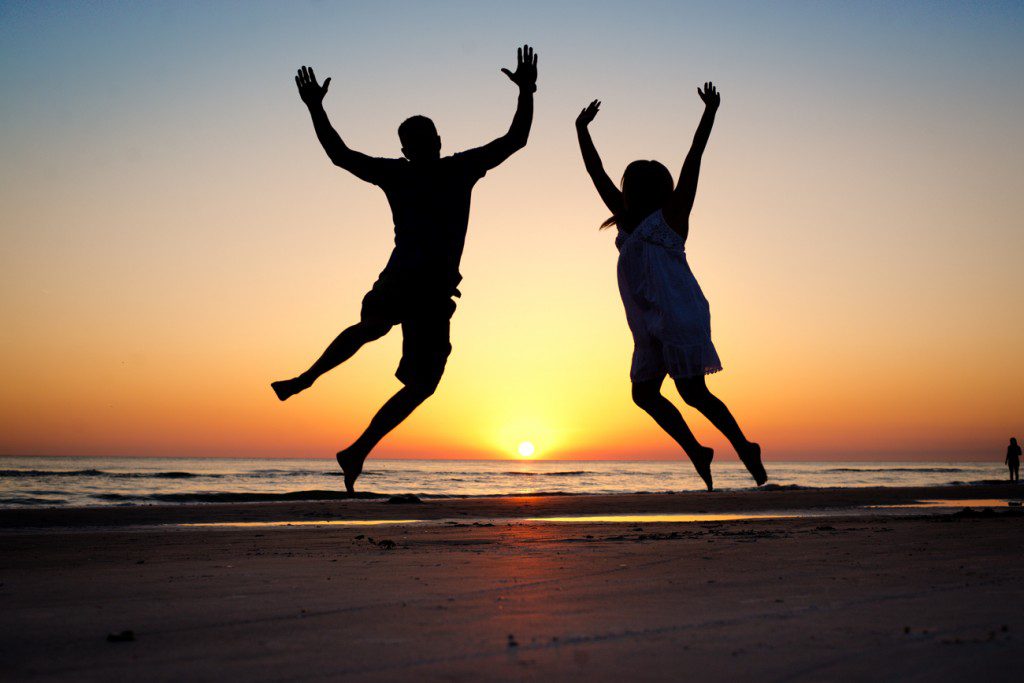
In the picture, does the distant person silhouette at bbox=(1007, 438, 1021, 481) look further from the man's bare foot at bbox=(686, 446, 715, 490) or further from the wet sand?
the man's bare foot at bbox=(686, 446, 715, 490)

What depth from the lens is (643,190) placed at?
203 inches

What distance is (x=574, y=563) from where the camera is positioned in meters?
6.84

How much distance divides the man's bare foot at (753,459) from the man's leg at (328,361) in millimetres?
2015

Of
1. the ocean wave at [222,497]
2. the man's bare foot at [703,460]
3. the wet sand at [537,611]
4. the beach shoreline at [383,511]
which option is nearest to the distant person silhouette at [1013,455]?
the beach shoreline at [383,511]

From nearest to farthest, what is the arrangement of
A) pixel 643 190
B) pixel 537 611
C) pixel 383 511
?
1. pixel 537 611
2. pixel 643 190
3. pixel 383 511

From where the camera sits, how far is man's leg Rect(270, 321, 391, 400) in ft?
15.3

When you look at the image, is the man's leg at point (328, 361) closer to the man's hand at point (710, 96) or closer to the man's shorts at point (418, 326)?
the man's shorts at point (418, 326)

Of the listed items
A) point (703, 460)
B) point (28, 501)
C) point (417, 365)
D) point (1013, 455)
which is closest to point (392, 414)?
point (417, 365)

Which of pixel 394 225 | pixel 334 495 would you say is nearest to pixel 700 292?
pixel 394 225

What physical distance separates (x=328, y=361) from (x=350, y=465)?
1.82 feet

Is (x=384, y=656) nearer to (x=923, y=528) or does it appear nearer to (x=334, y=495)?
(x=923, y=528)

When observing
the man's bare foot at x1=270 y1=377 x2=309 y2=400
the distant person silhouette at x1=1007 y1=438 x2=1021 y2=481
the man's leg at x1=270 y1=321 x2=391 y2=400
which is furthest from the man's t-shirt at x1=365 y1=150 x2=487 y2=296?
the distant person silhouette at x1=1007 y1=438 x2=1021 y2=481

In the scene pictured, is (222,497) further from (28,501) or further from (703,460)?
(703,460)

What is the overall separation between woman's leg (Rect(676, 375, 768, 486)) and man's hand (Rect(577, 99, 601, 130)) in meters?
1.62
